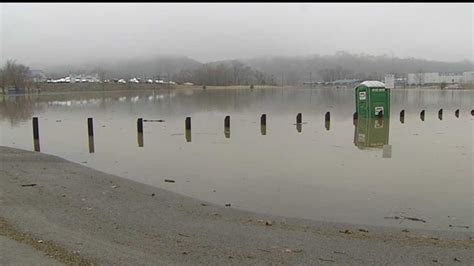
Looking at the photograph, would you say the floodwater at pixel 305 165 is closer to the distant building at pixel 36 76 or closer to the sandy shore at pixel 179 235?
the sandy shore at pixel 179 235

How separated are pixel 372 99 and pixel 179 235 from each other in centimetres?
2312

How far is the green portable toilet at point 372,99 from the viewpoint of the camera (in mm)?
26984

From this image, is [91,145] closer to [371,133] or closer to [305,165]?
[305,165]

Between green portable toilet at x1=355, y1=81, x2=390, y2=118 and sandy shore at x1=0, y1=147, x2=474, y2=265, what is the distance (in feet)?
66.9

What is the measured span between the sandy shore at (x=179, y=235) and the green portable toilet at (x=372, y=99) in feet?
66.9

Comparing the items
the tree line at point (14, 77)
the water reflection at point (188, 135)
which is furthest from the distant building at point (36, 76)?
the water reflection at point (188, 135)

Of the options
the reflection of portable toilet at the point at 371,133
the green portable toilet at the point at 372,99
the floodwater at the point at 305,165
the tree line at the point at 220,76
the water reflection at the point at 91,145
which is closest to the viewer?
the floodwater at the point at 305,165

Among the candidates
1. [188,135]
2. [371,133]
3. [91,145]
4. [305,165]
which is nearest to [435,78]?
[371,133]

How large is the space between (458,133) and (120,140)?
673 inches

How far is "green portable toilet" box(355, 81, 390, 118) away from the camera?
88.5 ft

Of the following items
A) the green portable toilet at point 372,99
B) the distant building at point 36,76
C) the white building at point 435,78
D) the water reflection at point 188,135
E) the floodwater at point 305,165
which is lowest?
the floodwater at point 305,165

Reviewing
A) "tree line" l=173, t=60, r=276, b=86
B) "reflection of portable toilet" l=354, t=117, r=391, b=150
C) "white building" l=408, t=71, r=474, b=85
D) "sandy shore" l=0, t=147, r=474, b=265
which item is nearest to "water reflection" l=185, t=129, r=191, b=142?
"reflection of portable toilet" l=354, t=117, r=391, b=150

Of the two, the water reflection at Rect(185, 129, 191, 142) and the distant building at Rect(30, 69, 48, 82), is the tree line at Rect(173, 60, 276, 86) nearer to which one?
the distant building at Rect(30, 69, 48, 82)

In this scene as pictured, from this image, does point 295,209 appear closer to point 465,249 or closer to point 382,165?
point 465,249
